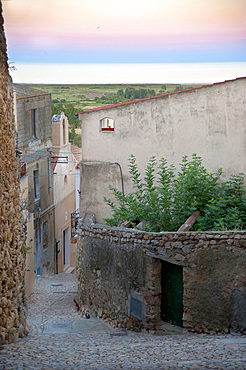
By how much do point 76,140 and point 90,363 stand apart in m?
35.7

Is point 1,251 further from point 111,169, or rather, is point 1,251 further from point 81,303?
point 111,169

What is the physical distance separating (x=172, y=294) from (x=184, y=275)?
634mm

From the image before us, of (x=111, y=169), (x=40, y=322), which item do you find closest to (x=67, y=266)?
(x=111, y=169)

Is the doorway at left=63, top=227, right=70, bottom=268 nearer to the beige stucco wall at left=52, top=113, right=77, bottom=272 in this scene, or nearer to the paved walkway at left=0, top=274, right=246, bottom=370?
the beige stucco wall at left=52, top=113, right=77, bottom=272

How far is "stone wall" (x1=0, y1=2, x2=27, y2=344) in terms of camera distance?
825cm

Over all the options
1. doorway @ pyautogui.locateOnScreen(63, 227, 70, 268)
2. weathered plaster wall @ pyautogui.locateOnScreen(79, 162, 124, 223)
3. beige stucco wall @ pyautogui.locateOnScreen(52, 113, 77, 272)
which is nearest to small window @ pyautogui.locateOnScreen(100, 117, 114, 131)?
weathered plaster wall @ pyautogui.locateOnScreen(79, 162, 124, 223)

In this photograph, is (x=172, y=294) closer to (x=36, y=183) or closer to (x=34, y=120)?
(x=36, y=183)

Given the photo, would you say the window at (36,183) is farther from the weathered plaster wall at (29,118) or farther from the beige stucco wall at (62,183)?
the beige stucco wall at (62,183)

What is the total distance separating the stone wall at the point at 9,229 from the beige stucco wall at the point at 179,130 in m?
5.81

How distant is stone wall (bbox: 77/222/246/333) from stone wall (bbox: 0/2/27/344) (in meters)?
2.92

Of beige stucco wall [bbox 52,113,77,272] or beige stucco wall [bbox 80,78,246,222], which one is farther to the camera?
beige stucco wall [bbox 52,113,77,272]

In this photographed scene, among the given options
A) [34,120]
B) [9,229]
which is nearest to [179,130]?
[9,229]

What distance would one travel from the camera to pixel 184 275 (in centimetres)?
1090

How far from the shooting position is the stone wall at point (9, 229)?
27.1 ft
